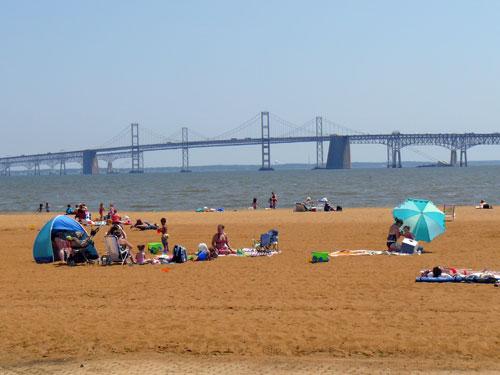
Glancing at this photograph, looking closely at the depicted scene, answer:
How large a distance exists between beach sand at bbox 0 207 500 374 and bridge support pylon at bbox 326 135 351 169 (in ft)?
327

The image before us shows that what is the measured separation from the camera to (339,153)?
4572 inches

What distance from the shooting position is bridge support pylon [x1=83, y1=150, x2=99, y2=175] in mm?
113938

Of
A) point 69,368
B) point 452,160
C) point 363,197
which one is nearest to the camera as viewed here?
point 69,368

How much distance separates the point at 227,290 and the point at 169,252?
4.87 meters

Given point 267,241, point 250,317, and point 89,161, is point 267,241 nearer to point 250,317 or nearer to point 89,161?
point 250,317

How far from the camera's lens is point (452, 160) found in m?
137

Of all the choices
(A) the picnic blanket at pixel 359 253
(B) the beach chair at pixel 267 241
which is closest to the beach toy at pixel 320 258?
(A) the picnic blanket at pixel 359 253

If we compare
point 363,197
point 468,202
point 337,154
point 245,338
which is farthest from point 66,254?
point 337,154

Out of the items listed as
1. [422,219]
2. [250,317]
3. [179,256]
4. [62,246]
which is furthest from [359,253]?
[250,317]

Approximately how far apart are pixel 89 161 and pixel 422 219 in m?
105

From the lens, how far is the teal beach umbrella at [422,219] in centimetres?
1402

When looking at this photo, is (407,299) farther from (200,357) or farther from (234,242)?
(234,242)

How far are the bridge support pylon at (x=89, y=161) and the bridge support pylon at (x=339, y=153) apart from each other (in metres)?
33.9

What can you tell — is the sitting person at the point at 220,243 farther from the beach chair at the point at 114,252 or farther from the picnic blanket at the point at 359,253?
the picnic blanket at the point at 359,253
